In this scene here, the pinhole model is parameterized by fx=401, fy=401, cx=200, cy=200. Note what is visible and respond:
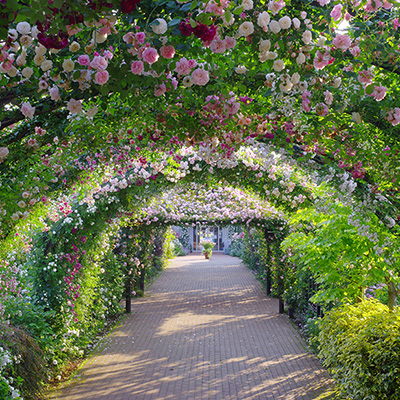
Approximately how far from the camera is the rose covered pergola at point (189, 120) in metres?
1.61

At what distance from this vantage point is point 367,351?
391cm

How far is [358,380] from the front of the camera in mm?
3854

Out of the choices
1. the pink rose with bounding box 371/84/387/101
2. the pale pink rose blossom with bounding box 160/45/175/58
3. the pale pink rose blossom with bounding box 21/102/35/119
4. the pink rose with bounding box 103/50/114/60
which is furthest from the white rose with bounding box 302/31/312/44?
the pale pink rose blossom with bounding box 21/102/35/119

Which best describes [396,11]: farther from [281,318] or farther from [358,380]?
[281,318]

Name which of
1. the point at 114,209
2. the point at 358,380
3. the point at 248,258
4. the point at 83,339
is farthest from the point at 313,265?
the point at 248,258

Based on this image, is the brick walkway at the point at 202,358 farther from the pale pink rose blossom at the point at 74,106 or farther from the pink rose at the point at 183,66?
the pink rose at the point at 183,66

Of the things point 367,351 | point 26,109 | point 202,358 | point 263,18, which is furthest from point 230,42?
point 202,358

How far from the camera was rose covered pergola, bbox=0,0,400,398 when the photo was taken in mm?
1612

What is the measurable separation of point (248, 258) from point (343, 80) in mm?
15752

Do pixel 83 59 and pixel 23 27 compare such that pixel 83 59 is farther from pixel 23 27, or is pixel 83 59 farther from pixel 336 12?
pixel 336 12

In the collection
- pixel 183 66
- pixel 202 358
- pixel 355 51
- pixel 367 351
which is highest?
pixel 355 51

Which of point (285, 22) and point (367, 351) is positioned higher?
point (285, 22)

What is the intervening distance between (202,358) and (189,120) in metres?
4.67

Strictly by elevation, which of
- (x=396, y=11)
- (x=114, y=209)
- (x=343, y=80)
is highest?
(x=396, y=11)
